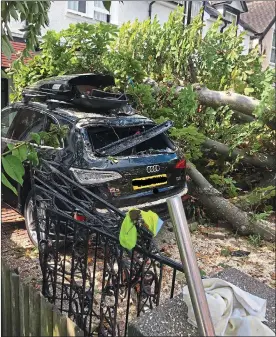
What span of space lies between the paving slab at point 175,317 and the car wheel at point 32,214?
615 mm

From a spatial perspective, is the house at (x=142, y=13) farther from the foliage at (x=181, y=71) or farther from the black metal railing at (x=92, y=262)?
the black metal railing at (x=92, y=262)

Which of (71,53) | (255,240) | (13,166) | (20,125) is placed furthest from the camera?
(71,53)

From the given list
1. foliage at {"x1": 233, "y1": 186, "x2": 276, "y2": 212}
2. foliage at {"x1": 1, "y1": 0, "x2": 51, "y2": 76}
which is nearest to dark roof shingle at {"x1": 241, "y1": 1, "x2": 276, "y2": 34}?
foliage at {"x1": 233, "y1": 186, "x2": 276, "y2": 212}

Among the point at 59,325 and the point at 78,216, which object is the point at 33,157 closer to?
the point at 78,216

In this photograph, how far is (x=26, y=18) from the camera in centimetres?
130

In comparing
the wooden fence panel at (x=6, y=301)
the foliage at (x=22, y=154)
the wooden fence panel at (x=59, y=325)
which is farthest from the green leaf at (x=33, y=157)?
the wooden fence panel at (x=59, y=325)

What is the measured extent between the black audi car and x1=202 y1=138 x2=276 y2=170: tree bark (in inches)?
5.6

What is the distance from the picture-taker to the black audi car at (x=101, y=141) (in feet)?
4.30

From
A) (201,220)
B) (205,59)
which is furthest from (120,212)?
(205,59)

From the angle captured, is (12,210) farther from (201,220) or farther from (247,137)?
(247,137)

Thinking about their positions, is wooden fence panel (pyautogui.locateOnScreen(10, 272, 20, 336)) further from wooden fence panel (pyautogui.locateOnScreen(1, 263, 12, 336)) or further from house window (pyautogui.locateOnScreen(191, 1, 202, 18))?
house window (pyautogui.locateOnScreen(191, 1, 202, 18))

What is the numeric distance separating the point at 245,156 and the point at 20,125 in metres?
0.92

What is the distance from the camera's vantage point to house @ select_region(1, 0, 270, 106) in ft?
4.22

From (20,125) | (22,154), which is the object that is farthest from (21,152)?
(20,125)
